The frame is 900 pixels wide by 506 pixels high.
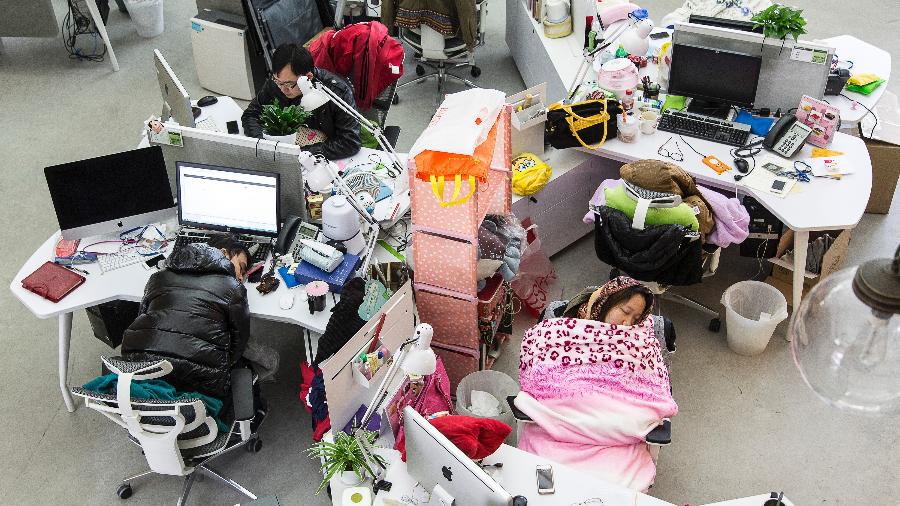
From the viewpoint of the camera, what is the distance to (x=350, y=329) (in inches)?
128

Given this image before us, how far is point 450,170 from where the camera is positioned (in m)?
3.06

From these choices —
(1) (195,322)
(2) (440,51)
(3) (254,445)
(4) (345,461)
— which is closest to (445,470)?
(4) (345,461)

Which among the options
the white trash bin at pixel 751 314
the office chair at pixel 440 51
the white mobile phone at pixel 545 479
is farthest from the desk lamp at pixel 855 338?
the office chair at pixel 440 51

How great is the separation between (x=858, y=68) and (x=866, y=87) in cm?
21

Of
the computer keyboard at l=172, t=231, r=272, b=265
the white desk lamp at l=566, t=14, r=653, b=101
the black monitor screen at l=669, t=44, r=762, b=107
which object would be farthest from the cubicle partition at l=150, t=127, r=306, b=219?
the black monitor screen at l=669, t=44, r=762, b=107

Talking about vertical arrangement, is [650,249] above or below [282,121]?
below

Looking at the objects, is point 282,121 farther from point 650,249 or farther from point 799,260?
point 799,260

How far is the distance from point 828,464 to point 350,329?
6.92 feet

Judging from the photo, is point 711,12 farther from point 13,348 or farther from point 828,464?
point 13,348

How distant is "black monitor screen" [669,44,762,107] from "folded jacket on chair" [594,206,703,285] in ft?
3.56

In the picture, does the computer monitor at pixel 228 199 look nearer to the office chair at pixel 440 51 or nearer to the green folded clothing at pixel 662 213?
the green folded clothing at pixel 662 213

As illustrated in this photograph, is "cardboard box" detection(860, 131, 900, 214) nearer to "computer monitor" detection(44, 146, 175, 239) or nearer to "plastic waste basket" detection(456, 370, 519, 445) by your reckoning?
"plastic waste basket" detection(456, 370, 519, 445)

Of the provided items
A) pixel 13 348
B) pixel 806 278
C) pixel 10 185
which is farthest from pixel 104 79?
pixel 806 278

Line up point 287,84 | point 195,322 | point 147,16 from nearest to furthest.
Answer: point 195,322 < point 287,84 < point 147,16
